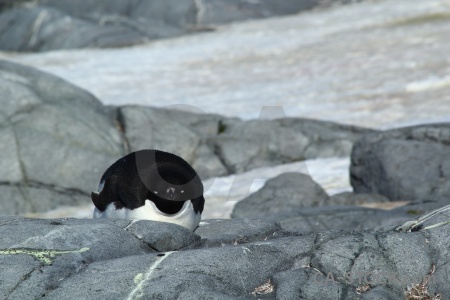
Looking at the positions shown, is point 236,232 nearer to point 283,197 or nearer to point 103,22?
point 283,197

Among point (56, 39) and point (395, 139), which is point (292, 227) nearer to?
point (395, 139)

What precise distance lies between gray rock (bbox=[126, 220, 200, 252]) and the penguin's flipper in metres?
0.58

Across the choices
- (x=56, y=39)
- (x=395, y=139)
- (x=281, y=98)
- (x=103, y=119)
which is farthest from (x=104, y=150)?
(x=56, y=39)

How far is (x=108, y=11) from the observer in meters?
25.0

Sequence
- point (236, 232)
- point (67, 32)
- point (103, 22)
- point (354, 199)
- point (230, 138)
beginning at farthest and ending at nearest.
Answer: point (103, 22) < point (67, 32) < point (230, 138) < point (354, 199) < point (236, 232)

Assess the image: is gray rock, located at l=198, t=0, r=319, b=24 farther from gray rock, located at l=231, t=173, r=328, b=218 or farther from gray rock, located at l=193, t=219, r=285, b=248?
gray rock, located at l=193, t=219, r=285, b=248

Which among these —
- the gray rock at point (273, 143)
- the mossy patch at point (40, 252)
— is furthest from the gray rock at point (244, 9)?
the mossy patch at point (40, 252)

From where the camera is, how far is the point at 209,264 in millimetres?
4633

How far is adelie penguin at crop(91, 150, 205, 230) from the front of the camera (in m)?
5.47

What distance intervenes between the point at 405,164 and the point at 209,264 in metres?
6.35

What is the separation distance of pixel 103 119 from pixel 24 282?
868cm

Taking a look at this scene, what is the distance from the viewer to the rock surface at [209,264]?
4.44 metres

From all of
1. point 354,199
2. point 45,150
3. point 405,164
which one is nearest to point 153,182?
point 354,199

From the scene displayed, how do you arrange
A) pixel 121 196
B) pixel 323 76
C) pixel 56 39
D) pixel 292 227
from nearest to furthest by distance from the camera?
pixel 121 196
pixel 292 227
pixel 323 76
pixel 56 39
